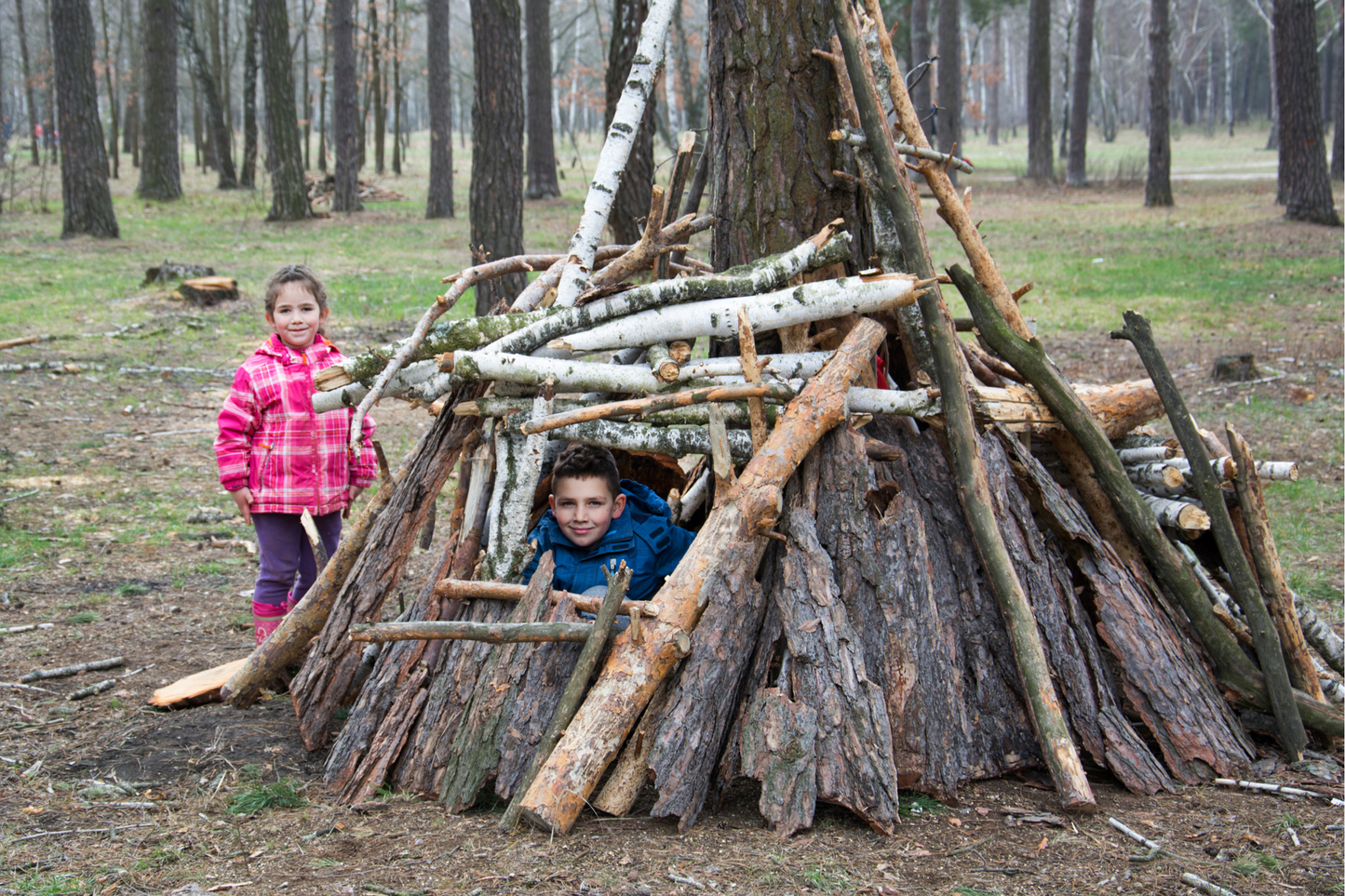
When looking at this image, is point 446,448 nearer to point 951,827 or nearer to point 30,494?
point 951,827

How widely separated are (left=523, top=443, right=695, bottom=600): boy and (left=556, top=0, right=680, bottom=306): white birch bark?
75 centimetres

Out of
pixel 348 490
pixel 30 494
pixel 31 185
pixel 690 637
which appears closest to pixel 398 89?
pixel 31 185

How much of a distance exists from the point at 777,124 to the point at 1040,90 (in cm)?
2319

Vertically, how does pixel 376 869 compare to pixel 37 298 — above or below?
below

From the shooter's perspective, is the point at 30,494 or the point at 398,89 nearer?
the point at 30,494

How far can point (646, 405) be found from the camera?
3295 mm

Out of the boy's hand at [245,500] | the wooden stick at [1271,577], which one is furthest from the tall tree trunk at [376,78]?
the wooden stick at [1271,577]

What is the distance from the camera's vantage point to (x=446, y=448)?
12.8 ft

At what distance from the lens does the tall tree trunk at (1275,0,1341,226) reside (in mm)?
15852

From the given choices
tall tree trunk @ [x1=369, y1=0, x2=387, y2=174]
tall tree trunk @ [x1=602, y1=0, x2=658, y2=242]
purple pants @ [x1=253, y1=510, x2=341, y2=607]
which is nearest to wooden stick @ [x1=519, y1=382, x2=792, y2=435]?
purple pants @ [x1=253, y1=510, x2=341, y2=607]

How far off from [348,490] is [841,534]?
2.28 m

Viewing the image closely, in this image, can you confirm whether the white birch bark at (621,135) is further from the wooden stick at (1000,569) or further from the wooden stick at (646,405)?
the wooden stick at (1000,569)

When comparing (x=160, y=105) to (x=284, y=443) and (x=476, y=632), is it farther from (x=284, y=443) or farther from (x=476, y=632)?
(x=476, y=632)

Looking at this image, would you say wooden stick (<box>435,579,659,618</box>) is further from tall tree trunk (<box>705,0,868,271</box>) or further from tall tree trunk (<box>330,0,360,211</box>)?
tall tree trunk (<box>330,0,360,211</box>)
